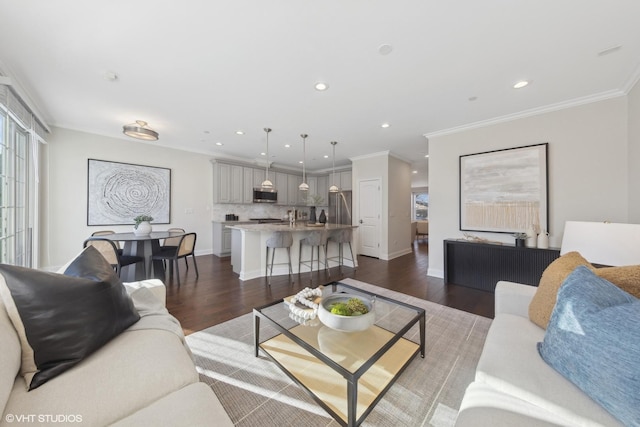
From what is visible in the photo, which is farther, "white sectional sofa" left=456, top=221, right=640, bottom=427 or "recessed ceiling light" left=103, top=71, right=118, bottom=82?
"recessed ceiling light" left=103, top=71, right=118, bottom=82

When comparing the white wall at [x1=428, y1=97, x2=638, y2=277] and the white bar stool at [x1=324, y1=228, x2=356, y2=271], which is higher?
the white wall at [x1=428, y1=97, x2=638, y2=277]

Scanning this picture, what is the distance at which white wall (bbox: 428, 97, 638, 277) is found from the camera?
9.12ft

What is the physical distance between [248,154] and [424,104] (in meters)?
4.45

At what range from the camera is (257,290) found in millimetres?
3318

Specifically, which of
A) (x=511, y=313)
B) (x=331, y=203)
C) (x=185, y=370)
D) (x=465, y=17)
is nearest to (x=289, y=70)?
(x=465, y=17)

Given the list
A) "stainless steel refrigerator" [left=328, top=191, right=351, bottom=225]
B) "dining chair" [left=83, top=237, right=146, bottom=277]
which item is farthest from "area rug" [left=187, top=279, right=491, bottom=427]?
"stainless steel refrigerator" [left=328, top=191, right=351, bottom=225]

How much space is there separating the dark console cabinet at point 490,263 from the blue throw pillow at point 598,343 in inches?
95.6

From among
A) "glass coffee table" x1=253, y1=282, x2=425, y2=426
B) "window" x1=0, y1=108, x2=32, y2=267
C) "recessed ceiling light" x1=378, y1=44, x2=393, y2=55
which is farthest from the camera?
"window" x1=0, y1=108, x2=32, y2=267

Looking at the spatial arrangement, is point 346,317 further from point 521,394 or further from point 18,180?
point 18,180

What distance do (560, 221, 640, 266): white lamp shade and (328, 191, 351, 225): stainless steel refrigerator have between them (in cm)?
471

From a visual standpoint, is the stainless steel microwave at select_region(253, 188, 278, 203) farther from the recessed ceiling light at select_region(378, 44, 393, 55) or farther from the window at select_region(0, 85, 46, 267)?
the recessed ceiling light at select_region(378, 44, 393, 55)

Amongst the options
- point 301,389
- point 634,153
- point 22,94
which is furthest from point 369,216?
point 22,94

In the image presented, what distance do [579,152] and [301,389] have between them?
14.1ft

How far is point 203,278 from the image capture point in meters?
3.86
